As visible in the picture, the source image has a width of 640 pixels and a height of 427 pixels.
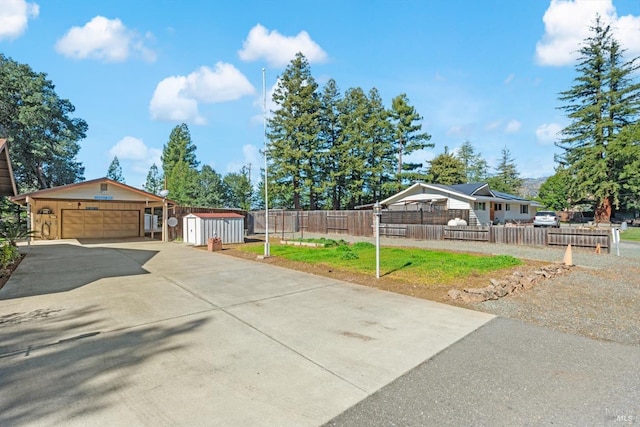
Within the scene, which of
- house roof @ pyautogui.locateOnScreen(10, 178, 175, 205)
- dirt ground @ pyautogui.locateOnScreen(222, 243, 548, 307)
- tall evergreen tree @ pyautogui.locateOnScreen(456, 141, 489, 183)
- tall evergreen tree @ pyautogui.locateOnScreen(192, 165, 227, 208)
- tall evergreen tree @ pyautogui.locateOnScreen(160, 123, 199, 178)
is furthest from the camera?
tall evergreen tree @ pyautogui.locateOnScreen(456, 141, 489, 183)

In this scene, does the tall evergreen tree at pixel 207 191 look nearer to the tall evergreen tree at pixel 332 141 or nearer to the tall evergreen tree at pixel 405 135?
the tall evergreen tree at pixel 332 141

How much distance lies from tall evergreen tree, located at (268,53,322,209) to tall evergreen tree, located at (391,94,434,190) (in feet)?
27.2

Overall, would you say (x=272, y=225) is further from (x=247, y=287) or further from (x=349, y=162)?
(x=247, y=287)

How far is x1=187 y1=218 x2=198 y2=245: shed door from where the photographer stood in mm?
15766

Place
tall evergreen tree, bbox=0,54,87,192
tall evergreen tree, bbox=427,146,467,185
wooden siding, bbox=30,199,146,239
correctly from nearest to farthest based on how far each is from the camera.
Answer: wooden siding, bbox=30,199,146,239 → tall evergreen tree, bbox=0,54,87,192 → tall evergreen tree, bbox=427,146,467,185

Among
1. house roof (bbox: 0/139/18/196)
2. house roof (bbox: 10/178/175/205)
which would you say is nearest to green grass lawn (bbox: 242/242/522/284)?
house roof (bbox: 0/139/18/196)

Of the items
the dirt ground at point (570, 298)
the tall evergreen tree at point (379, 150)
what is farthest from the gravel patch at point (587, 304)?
the tall evergreen tree at point (379, 150)

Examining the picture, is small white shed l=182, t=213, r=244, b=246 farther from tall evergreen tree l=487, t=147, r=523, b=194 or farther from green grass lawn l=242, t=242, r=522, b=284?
tall evergreen tree l=487, t=147, r=523, b=194

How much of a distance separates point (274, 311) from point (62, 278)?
5.92m

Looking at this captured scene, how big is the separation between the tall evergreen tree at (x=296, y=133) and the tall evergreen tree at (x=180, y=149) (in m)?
18.6

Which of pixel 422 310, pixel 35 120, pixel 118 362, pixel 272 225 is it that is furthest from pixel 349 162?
pixel 118 362

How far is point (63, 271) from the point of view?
332 inches

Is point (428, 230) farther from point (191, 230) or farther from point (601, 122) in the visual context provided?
point (601, 122)

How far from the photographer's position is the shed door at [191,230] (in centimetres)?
1577
